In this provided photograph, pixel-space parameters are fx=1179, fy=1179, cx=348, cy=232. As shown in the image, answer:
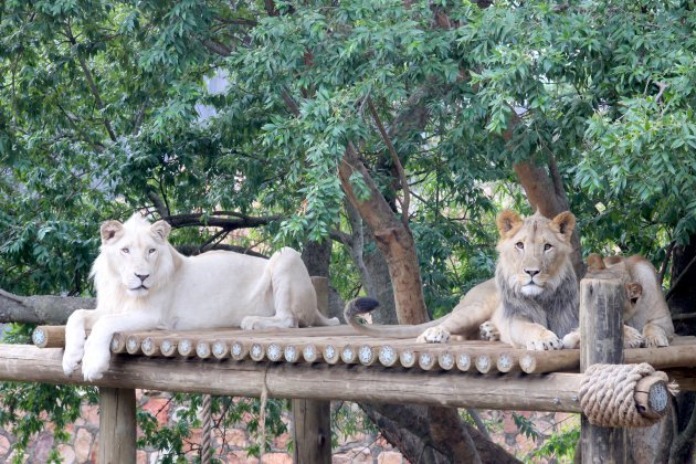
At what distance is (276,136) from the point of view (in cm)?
653

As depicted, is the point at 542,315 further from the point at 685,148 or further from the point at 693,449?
the point at 693,449

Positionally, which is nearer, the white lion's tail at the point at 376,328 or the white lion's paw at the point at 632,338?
the white lion's paw at the point at 632,338

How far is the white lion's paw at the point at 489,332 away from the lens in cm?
605

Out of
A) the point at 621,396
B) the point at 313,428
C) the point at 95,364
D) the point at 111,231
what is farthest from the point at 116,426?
the point at 621,396

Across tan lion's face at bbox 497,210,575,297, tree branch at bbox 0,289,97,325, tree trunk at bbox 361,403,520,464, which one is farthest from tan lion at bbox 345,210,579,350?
tree branch at bbox 0,289,97,325

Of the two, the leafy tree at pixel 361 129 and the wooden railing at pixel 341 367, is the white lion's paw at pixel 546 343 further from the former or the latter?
the leafy tree at pixel 361 129

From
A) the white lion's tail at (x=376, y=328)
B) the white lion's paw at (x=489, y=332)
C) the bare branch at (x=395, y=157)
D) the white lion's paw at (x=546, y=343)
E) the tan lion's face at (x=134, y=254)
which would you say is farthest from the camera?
the bare branch at (x=395, y=157)

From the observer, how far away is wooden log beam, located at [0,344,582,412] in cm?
510

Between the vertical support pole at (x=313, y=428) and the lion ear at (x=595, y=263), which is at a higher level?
the lion ear at (x=595, y=263)

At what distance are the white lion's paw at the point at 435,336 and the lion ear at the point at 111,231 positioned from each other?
2.00 meters

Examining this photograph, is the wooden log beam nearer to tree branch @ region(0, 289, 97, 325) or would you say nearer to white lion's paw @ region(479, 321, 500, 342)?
white lion's paw @ region(479, 321, 500, 342)

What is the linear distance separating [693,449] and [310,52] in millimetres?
4042

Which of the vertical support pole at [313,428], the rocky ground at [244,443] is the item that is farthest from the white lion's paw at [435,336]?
the rocky ground at [244,443]

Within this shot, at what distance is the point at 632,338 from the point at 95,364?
280cm
